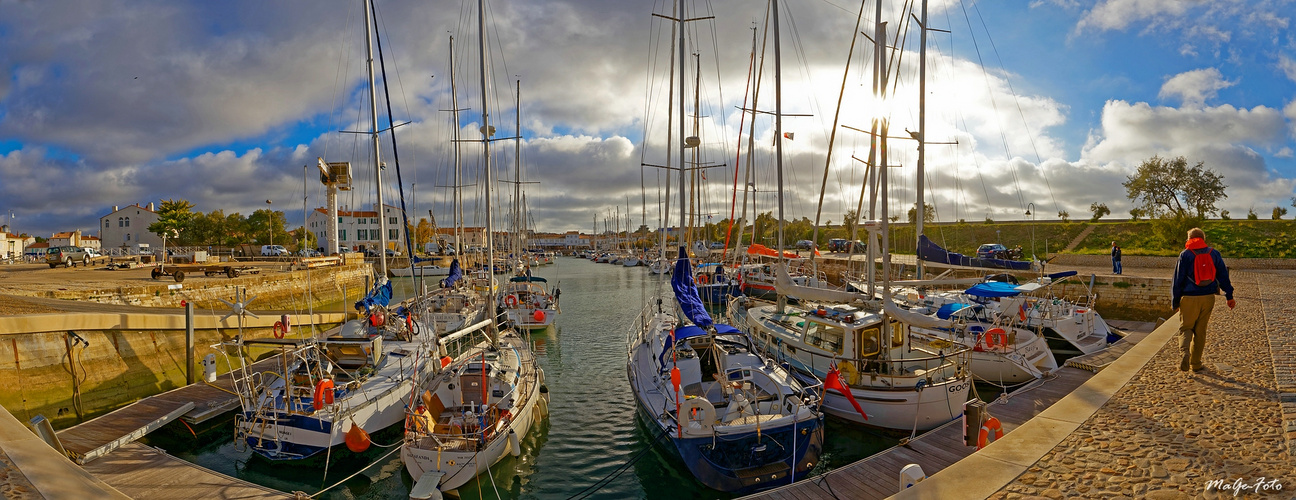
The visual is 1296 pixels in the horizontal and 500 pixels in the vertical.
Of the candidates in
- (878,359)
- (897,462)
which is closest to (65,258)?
(878,359)

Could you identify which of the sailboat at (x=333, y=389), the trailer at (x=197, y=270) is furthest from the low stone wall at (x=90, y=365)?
the trailer at (x=197, y=270)

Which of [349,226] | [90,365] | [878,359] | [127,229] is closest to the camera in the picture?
[878,359]

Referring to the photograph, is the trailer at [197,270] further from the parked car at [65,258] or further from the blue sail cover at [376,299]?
the blue sail cover at [376,299]

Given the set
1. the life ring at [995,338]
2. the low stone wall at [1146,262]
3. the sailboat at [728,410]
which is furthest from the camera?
the low stone wall at [1146,262]

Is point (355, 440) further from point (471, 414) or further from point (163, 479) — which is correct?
point (163, 479)

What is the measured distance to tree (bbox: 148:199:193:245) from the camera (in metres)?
59.6

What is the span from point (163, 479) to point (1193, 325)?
17.6m

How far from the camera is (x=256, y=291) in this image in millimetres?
32500

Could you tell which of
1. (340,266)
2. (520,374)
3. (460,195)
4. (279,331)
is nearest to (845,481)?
(520,374)

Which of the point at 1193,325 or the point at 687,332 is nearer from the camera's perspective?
the point at 1193,325

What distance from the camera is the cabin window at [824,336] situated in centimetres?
1378

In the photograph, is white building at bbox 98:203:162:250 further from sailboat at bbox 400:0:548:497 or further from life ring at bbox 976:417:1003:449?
life ring at bbox 976:417:1003:449

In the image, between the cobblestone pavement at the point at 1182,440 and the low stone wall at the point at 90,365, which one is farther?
the low stone wall at the point at 90,365

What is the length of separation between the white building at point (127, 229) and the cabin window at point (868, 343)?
298 feet
